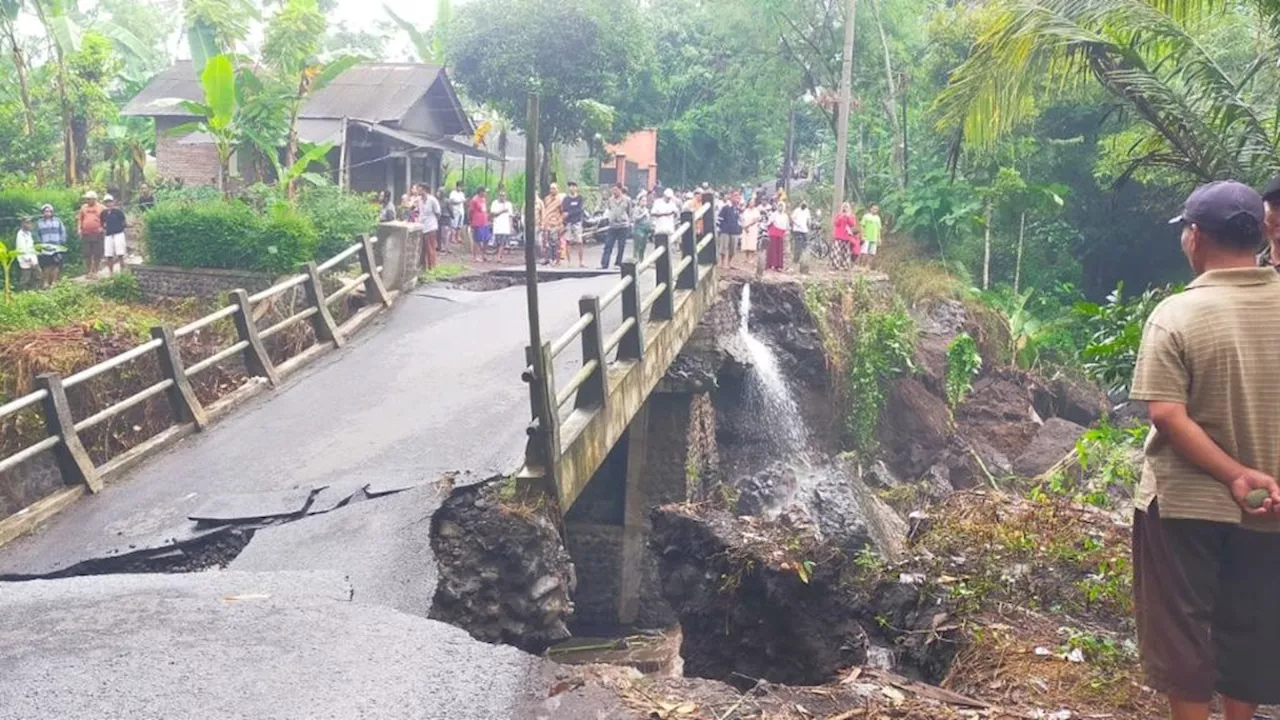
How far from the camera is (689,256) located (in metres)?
13.9

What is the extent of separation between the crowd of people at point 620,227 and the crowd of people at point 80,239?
13.9 ft

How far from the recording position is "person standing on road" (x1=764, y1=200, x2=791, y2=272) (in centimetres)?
2080

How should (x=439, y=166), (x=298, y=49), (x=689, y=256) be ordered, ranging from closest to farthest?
(x=689, y=256) < (x=298, y=49) < (x=439, y=166)

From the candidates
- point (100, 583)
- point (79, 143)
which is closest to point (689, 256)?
point (100, 583)

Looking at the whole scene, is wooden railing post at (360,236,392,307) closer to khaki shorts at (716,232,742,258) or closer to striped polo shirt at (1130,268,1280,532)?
khaki shorts at (716,232,742,258)

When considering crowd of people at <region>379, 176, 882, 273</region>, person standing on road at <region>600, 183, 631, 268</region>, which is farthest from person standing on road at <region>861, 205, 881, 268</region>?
person standing on road at <region>600, 183, 631, 268</region>

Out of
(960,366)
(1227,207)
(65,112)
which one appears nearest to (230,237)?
(65,112)

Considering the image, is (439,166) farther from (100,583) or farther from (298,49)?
(100,583)

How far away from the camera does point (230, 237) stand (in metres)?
16.3

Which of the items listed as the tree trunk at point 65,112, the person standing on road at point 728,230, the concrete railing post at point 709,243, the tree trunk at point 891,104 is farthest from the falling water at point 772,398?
the tree trunk at point 65,112

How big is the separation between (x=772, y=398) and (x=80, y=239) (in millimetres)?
11589

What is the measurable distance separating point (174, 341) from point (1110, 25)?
7769 millimetres

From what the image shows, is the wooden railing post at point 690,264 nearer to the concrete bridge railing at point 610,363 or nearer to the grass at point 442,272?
the concrete bridge railing at point 610,363

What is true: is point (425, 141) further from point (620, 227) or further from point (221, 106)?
point (221, 106)
